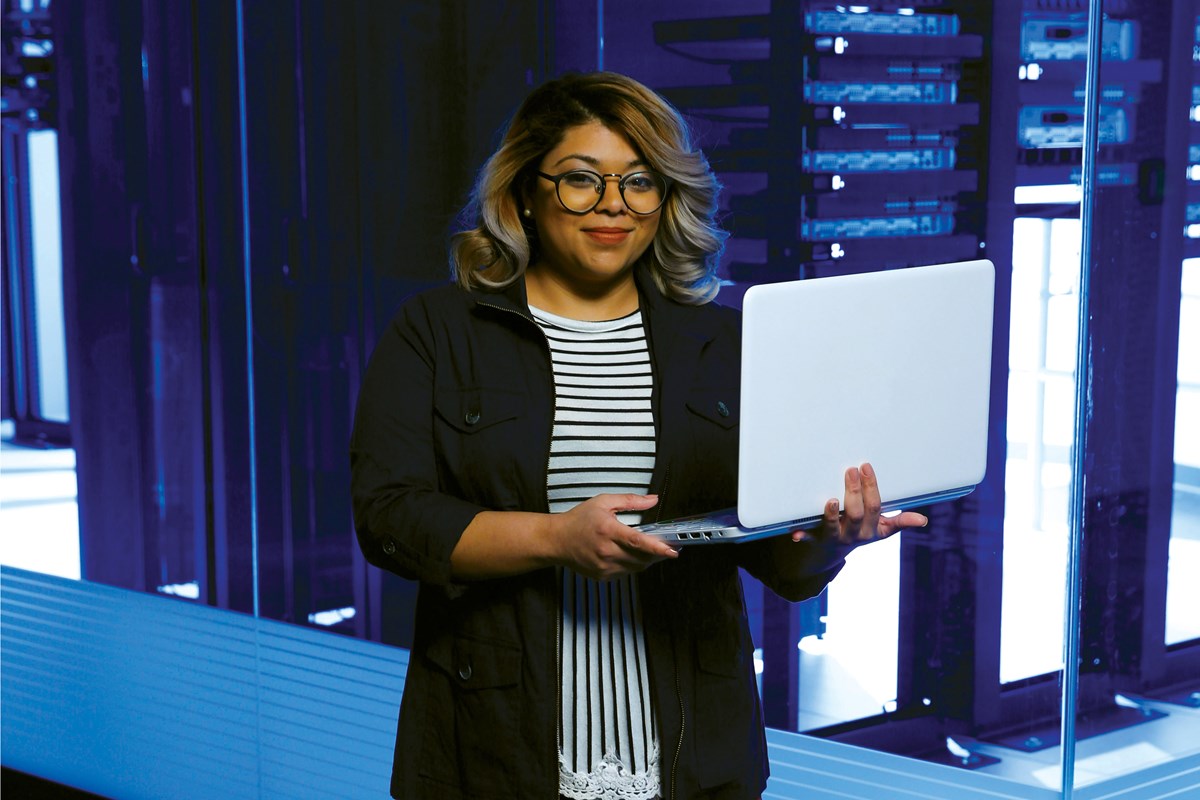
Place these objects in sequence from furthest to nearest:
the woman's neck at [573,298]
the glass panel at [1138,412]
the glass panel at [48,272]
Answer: the glass panel at [48,272] → the glass panel at [1138,412] → the woman's neck at [573,298]

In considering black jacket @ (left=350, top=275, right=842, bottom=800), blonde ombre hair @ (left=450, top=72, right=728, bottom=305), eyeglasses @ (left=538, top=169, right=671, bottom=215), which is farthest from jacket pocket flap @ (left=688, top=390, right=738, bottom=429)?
eyeglasses @ (left=538, top=169, right=671, bottom=215)

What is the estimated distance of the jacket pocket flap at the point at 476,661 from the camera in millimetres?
1620

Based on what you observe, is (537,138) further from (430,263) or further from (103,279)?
(103,279)

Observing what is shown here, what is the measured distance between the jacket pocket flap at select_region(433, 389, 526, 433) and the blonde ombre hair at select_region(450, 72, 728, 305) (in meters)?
0.14

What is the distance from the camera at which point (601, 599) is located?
1.62 meters

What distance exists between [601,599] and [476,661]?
167 millimetres

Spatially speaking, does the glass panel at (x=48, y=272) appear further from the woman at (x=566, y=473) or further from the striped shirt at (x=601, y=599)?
the striped shirt at (x=601, y=599)

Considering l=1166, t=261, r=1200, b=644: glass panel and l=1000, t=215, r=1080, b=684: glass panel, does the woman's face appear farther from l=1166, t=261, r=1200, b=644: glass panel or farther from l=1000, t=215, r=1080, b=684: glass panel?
l=1166, t=261, r=1200, b=644: glass panel

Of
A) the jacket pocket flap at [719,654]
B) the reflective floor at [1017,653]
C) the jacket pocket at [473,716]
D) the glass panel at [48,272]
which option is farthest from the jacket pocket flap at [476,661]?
the glass panel at [48,272]

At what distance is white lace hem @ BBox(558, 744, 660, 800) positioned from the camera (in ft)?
5.22

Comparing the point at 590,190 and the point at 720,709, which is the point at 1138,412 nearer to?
the point at 720,709

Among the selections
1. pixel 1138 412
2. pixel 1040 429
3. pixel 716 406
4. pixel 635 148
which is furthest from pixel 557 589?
pixel 1138 412

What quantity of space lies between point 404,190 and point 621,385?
5.27 ft

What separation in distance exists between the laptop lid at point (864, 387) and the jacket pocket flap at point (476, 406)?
0.33m
